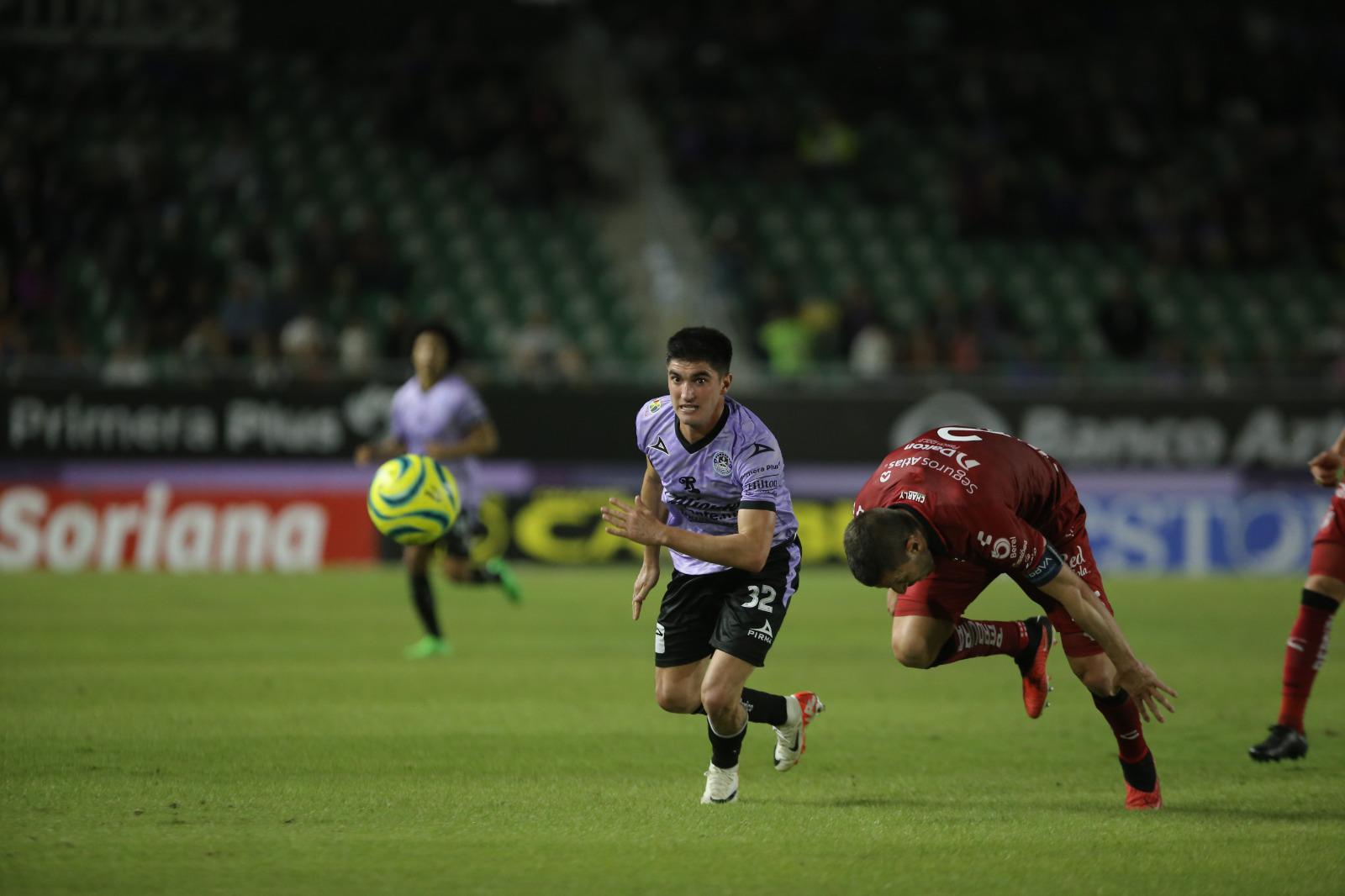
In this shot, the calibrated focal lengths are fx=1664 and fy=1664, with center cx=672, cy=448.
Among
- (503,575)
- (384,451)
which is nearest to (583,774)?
(384,451)

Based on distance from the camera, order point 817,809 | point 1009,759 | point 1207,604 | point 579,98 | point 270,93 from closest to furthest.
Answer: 1. point 817,809
2. point 1009,759
3. point 1207,604
4. point 270,93
5. point 579,98

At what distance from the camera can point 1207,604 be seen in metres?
17.7

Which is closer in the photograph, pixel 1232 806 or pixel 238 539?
pixel 1232 806

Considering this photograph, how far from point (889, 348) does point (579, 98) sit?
9.49 metres

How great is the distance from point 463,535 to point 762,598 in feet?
20.6

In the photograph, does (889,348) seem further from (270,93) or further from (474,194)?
(270,93)

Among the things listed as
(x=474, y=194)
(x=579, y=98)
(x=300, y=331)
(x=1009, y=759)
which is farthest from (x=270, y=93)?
(x=1009, y=759)

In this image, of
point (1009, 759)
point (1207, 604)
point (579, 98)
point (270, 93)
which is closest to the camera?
point (1009, 759)

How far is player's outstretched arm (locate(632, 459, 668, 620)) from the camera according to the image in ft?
24.8

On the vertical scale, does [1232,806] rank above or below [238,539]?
below

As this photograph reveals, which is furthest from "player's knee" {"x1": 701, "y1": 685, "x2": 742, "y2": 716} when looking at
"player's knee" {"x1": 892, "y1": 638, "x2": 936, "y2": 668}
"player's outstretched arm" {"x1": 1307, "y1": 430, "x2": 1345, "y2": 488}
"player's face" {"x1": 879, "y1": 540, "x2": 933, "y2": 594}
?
"player's outstretched arm" {"x1": 1307, "y1": 430, "x2": 1345, "y2": 488}

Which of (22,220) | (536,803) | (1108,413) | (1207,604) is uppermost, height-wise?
(22,220)

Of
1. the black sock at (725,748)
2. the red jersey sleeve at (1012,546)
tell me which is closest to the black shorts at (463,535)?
the black sock at (725,748)

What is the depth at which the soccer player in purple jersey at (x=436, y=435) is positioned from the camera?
13.2 m
